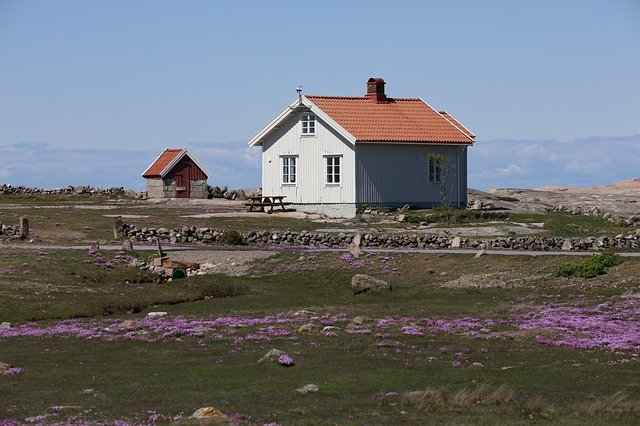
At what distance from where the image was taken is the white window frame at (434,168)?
70.6 meters

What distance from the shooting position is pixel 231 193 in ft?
293

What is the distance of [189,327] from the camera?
92.3 ft

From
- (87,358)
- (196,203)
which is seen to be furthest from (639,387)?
(196,203)

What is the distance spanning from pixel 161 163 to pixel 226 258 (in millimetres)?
45654

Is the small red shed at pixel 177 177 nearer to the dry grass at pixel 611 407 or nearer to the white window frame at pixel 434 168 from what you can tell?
the white window frame at pixel 434 168

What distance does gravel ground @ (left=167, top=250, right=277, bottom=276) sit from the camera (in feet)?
148

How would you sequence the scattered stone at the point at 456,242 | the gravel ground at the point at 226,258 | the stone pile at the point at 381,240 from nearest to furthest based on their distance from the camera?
the gravel ground at the point at 226,258 < the stone pile at the point at 381,240 < the scattered stone at the point at 456,242

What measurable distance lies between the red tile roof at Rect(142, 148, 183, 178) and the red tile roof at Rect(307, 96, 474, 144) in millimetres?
22679

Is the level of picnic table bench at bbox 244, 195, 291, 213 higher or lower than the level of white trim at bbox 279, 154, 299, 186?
lower

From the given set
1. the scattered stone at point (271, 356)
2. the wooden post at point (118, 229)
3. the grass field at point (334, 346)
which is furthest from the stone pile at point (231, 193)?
the scattered stone at point (271, 356)

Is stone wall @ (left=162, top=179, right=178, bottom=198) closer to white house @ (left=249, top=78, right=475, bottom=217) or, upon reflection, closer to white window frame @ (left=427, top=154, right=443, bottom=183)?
white house @ (left=249, top=78, right=475, bottom=217)

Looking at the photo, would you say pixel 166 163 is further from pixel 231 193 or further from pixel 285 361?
pixel 285 361

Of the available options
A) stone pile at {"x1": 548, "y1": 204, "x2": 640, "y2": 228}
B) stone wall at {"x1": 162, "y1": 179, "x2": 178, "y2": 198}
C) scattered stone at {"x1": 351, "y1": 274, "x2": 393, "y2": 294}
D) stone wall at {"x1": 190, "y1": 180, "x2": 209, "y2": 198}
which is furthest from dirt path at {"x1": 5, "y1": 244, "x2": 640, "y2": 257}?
stone wall at {"x1": 162, "y1": 179, "x2": 178, "y2": 198}

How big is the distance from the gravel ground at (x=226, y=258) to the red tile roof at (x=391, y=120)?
2023 centimetres
